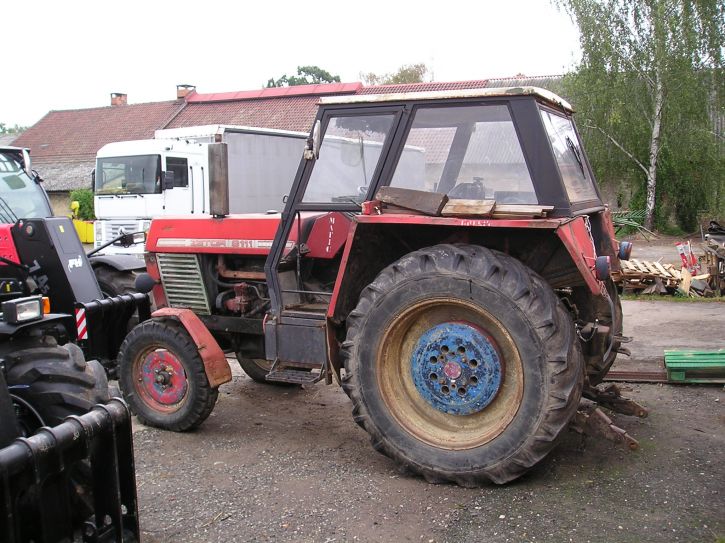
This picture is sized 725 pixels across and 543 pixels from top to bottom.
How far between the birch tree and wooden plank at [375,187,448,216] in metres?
18.9

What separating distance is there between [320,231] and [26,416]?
2515 millimetres

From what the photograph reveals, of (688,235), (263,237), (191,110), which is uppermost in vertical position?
(191,110)

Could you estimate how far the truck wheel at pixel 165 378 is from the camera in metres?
5.29

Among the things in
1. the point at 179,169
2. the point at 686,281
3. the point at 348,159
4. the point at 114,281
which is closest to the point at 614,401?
the point at 348,159

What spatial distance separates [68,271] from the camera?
21.2 feet

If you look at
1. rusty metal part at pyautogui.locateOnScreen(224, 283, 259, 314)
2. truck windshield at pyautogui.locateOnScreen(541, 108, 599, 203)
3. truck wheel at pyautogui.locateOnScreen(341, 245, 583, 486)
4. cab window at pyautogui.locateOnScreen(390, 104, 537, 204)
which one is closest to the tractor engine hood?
rusty metal part at pyautogui.locateOnScreen(224, 283, 259, 314)

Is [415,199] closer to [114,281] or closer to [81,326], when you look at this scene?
[81,326]

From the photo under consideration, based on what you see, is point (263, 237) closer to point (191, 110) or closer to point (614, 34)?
point (614, 34)

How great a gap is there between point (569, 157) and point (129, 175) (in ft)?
39.4

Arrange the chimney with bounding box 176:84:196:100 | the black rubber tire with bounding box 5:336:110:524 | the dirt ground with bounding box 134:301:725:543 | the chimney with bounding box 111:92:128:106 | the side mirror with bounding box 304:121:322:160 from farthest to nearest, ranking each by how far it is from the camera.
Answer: the chimney with bounding box 111:92:128:106, the chimney with bounding box 176:84:196:100, the side mirror with bounding box 304:121:322:160, the dirt ground with bounding box 134:301:725:543, the black rubber tire with bounding box 5:336:110:524

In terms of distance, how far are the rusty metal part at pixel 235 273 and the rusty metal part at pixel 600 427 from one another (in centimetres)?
266

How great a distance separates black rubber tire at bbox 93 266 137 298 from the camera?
7699 mm

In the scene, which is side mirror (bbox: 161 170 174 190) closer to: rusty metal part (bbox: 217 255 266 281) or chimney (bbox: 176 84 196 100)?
rusty metal part (bbox: 217 255 266 281)

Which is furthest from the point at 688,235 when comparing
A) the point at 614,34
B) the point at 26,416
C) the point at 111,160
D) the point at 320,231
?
the point at 26,416
